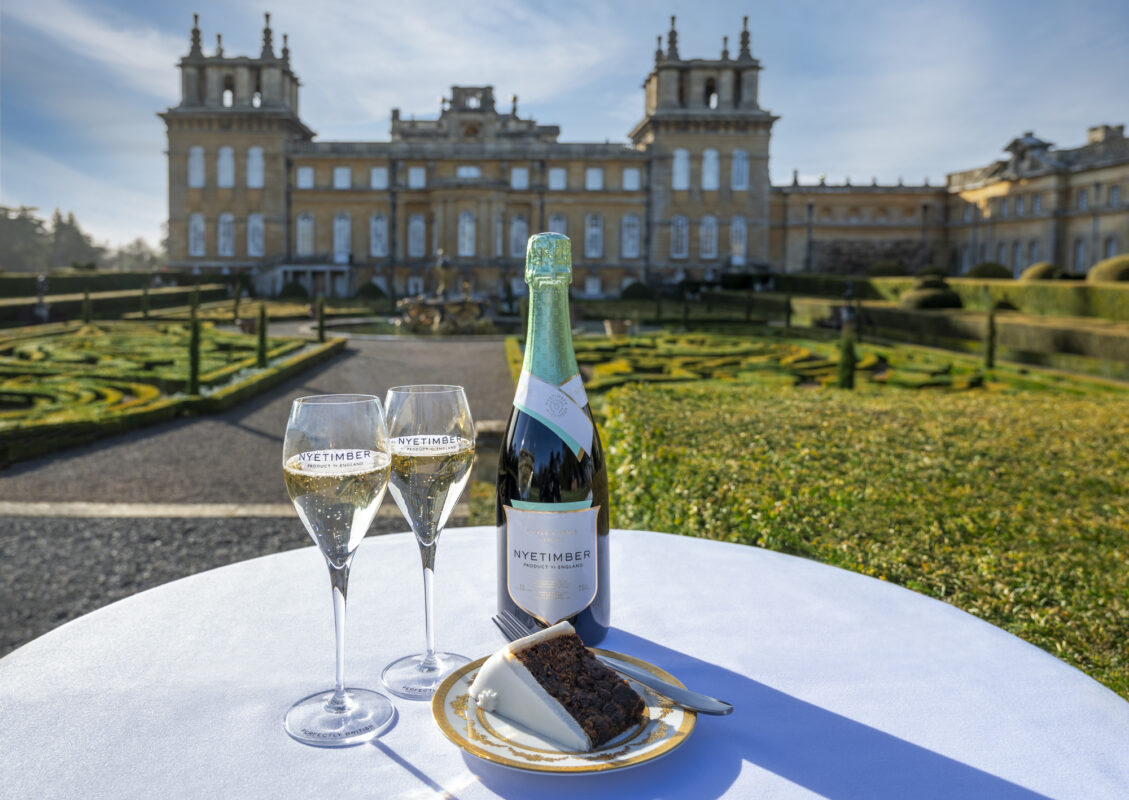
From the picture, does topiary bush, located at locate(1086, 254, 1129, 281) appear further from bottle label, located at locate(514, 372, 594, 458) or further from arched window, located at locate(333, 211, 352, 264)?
arched window, located at locate(333, 211, 352, 264)

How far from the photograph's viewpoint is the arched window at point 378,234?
3628 centimetres

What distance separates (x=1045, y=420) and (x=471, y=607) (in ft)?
16.6

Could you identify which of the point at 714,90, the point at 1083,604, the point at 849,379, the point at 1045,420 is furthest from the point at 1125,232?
the point at 1083,604

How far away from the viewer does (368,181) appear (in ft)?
119

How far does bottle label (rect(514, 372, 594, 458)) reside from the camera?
1.39 metres

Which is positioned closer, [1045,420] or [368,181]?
[1045,420]

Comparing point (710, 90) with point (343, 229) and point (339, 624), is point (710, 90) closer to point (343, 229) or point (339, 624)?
point (343, 229)

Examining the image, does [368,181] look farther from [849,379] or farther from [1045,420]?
[1045,420]

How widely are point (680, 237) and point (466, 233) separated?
9136 mm

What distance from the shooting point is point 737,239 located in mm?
37062

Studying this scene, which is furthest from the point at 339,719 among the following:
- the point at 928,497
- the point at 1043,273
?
the point at 1043,273

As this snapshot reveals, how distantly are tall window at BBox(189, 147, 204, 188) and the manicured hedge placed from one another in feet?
118

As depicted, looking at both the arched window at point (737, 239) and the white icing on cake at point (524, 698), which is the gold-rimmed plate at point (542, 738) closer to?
the white icing on cake at point (524, 698)

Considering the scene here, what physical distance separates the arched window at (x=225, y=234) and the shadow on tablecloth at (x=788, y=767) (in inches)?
1524
